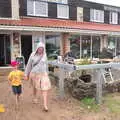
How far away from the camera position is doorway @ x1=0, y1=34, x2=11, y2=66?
16438mm

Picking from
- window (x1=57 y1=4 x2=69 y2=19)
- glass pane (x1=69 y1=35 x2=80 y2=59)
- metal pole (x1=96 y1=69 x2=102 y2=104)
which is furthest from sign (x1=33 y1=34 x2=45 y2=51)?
metal pole (x1=96 y1=69 x2=102 y2=104)

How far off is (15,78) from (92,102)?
7.67 feet

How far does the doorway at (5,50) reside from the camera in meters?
16.4

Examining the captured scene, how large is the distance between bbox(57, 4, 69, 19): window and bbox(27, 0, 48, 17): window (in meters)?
1.17

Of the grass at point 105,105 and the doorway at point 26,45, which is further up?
the doorway at point 26,45

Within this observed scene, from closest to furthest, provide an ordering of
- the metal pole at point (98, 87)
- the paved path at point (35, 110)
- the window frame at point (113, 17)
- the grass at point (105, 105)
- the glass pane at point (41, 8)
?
1. the paved path at point (35, 110)
2. the grass at point (105, 105)
3. the metal pole at point (98, 87)
4. the glass pane at point (41, 8)
5. the window frame at point (113, 17)

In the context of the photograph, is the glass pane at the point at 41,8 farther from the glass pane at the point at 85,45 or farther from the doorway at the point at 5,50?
the doorway at the point at 5,50

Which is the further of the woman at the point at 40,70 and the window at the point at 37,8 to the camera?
the window at the point at 37,8

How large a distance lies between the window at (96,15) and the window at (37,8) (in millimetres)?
5106

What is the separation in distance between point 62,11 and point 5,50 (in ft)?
23.8

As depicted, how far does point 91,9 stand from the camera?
24.6m

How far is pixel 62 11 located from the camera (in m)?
22.1

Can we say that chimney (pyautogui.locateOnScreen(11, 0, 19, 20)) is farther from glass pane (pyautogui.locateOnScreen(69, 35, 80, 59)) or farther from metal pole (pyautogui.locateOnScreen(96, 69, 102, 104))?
metal pole (pyautogui.locateOnScreen(96, 69, 102, 104))

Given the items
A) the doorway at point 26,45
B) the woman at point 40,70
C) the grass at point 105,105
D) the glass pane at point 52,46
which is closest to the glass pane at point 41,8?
the glass pane at point 52,46
